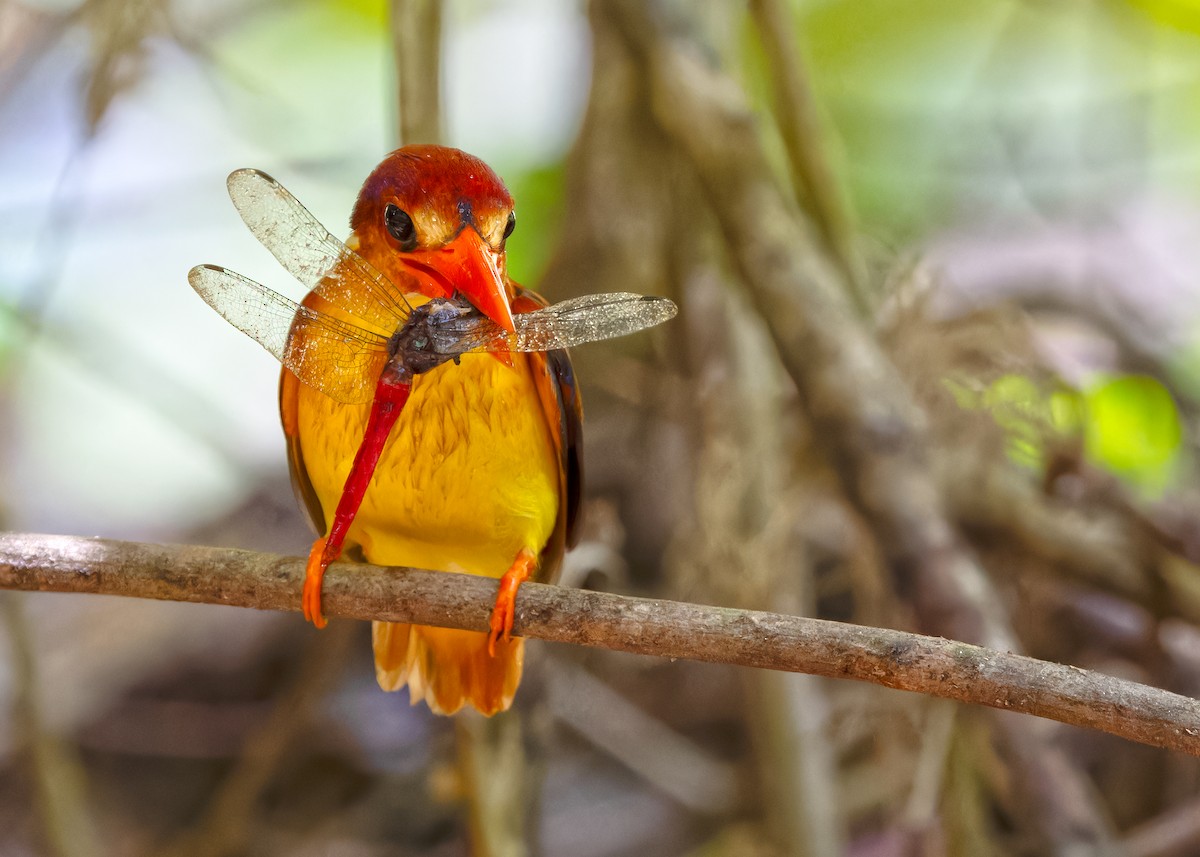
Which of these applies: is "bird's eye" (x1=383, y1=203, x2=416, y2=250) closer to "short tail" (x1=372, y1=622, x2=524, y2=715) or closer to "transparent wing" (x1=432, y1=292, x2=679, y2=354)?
"transparent wing" (x1=432, y1=292, x2=679, y2=354)

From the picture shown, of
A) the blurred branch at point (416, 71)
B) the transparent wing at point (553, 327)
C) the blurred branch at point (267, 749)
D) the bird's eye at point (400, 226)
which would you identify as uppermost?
the blurred branch at point (416, 71)

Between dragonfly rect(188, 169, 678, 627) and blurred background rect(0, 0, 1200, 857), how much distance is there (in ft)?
2.41

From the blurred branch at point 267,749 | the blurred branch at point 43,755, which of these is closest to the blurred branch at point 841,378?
the blurred branch at point 267,749

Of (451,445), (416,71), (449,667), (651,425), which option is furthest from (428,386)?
(651,425)

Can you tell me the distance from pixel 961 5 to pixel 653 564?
212cm

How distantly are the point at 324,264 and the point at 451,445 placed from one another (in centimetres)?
35

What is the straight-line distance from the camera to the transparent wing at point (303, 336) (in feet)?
4.53

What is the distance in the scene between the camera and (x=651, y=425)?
118 inches

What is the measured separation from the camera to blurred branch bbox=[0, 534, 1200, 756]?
1.14 m

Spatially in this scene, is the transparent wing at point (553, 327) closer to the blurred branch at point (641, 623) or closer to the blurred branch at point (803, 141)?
the blurred branch at point (641, 623)

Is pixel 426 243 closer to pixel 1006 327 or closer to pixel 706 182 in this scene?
pixel 706 182

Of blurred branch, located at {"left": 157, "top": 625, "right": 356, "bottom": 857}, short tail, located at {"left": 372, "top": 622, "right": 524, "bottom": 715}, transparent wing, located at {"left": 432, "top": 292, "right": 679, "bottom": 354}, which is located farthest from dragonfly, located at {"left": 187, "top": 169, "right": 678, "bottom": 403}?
blurred branch, located at {"left": 157, "top": 625, "right": 356, "bottom": 857}

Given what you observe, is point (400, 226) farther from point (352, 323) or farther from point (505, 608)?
point (505, 608)

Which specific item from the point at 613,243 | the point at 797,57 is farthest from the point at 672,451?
the point at 797,57
